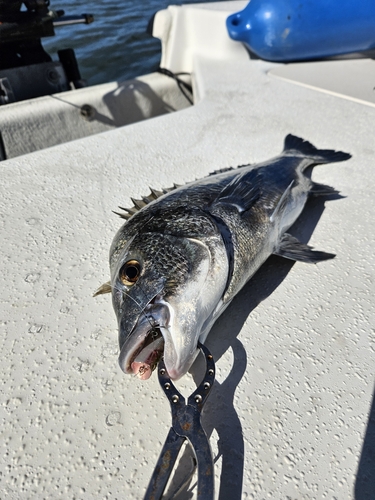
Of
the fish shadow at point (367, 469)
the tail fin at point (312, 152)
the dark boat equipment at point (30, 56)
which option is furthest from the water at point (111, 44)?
the fish shadow at point (367, 469)

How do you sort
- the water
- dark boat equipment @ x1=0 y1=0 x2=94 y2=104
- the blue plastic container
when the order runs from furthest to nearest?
the water
the blue plastic container
dark boat equipment @ x1=0 y1=0 x2=94 y2=104

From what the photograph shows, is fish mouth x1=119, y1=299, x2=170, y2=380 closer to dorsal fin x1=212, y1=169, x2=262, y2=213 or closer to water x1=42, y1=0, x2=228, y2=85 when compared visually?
dorsal fin x1=212, y1=169, x2=262, y2=213

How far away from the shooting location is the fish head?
1157 mm

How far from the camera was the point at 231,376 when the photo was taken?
130 centimetres

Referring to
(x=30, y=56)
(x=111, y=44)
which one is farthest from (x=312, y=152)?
(x=111, y=44)

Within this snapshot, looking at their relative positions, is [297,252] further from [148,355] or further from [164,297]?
[148,355]

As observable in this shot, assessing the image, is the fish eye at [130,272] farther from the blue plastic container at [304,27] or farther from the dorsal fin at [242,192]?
the blue plastic container at [304,27]

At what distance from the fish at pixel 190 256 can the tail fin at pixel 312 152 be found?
507 mm

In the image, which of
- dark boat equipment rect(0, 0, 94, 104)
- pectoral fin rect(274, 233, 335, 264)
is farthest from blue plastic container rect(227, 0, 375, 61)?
pectoral fin rect(274, 233, 335, 264)

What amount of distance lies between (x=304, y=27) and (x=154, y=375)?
3.74 metres

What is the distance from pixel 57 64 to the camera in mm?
3773

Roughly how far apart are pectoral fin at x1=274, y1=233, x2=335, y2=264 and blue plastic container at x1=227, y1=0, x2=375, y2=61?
2.85 metres

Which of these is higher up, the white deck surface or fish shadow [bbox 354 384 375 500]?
the white deck surface

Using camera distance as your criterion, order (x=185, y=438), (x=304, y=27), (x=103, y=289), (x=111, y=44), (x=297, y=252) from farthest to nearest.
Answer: (x=111, y=44), (x=304, y=27), (x=297, y=252), (x=103, y=289), (x=185, y=438)
